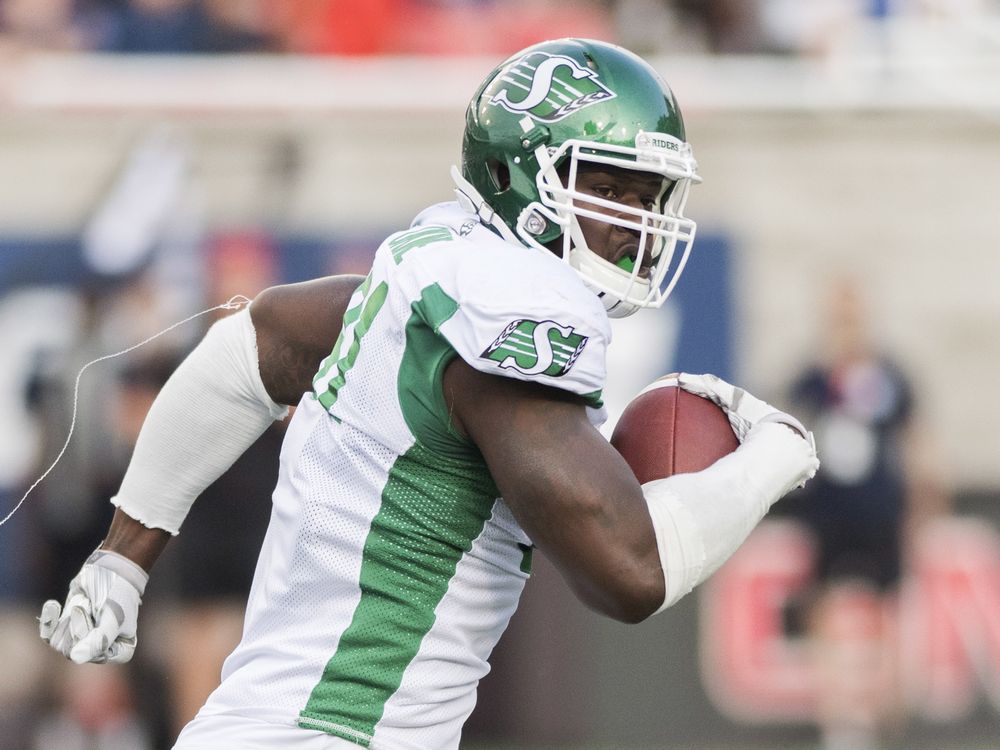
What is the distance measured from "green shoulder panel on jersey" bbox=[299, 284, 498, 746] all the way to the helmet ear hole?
490 mm

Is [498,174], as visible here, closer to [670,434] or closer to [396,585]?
[670,434]

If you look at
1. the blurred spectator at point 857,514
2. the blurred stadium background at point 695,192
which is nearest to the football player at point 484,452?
the blurred spectator at point 857,514

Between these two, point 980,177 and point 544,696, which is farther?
point 980,177

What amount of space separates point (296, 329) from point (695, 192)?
5900mm

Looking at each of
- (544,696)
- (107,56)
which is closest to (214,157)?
(107,56)

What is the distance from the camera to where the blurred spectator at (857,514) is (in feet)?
22.8

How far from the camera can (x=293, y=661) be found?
2.41m

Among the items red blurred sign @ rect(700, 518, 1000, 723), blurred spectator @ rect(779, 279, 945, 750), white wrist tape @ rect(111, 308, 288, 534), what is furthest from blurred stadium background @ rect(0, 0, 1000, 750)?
white wrist tape @ rect(111, 308, 288, 534)

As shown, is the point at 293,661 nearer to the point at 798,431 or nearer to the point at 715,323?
the point at 798,431

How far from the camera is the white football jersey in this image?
7.68 ft

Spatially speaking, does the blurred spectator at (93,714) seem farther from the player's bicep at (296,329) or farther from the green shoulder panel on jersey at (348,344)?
the green shoulder panel on jersey at (348,344)

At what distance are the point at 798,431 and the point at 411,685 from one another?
27.6 inches

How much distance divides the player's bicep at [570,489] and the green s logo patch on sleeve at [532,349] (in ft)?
0.20

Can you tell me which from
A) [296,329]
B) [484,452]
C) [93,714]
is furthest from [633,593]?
[93,714]
